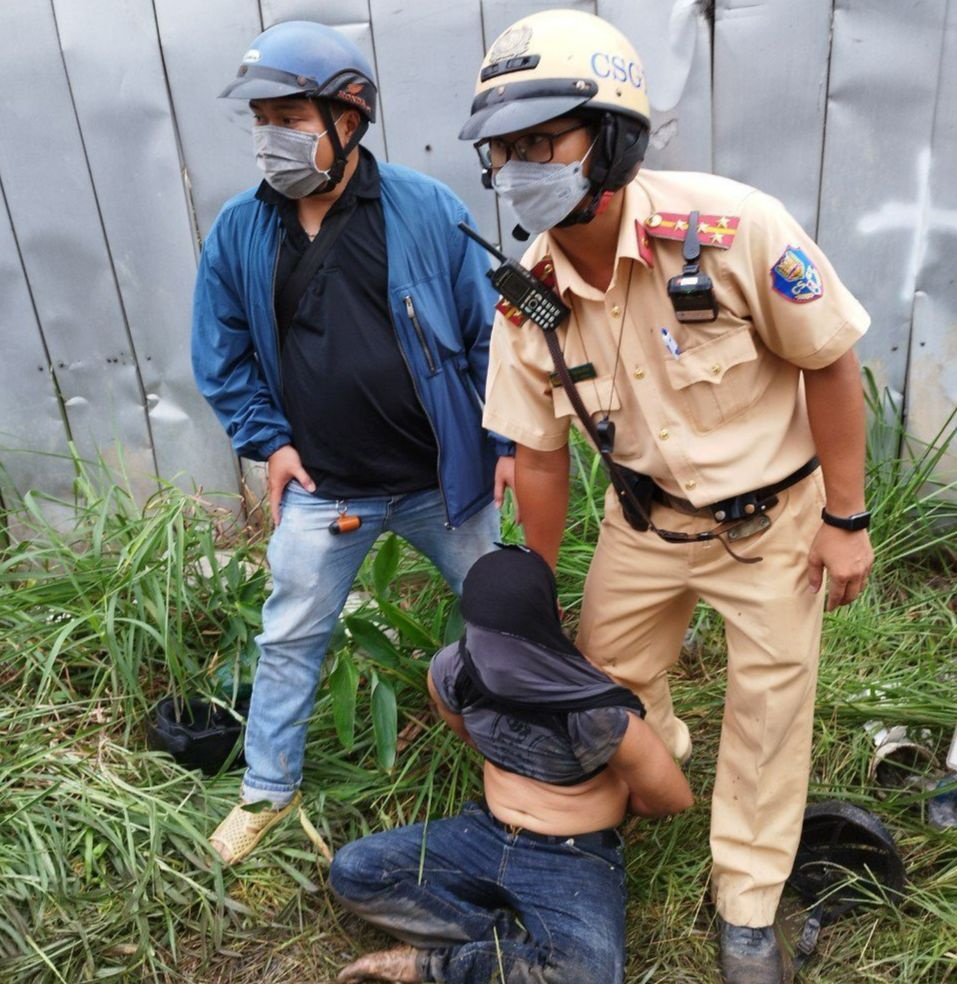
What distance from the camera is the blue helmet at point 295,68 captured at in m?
2.41

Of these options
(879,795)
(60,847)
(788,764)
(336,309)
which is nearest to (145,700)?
(60,847)

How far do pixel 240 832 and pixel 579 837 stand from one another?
2.90ft

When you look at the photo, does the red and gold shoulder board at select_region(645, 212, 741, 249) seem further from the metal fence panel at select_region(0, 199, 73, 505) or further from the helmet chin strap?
the metal fence panel at select_region(0, 199, 73, 505)

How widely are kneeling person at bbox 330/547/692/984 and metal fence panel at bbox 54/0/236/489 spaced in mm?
1726

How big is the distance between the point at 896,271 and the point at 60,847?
2.89 m

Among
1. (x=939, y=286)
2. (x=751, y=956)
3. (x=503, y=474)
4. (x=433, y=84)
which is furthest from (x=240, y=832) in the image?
(x=939, y=286)

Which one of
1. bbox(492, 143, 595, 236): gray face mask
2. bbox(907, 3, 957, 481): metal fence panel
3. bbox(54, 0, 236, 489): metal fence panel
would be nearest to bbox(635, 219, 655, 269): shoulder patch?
bbox(492, 143, 595, 236): gray face mask

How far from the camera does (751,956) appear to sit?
2359 millimetres

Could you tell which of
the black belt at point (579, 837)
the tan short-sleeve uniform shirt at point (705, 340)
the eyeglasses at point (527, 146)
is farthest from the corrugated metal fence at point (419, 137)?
the black belt at point (579, 837)

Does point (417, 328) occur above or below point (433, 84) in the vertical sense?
below

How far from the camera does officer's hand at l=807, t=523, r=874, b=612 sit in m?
2.14

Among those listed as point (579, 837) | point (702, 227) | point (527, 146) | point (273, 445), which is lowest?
point (579, 837)

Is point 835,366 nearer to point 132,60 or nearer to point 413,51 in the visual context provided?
point 413,51

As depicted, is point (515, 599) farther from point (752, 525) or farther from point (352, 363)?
point (352, 363)
